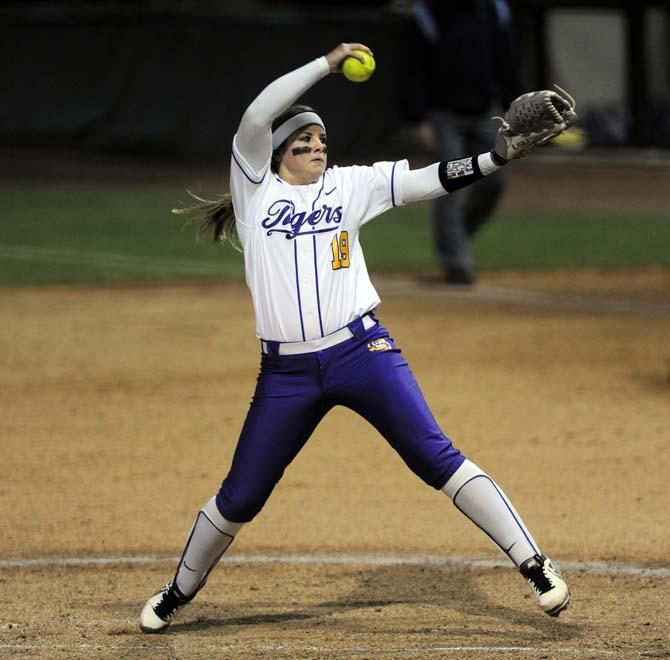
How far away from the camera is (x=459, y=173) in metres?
5.10

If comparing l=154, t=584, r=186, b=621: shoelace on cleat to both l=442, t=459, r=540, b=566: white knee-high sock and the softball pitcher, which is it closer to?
the softball pitcher

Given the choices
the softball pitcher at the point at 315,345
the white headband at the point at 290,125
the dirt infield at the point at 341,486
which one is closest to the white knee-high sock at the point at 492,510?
the softball pitcher at the point at 315,345

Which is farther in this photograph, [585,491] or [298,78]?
[585,491]

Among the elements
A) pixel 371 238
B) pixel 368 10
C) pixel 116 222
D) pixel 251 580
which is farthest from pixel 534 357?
pixel 368 10

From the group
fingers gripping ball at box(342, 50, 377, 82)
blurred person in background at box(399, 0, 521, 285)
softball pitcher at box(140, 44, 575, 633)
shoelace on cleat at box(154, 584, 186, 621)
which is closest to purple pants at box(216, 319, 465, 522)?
softball pitcher at box(140, 44, 575, 633)

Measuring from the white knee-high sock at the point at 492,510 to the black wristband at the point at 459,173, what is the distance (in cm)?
98

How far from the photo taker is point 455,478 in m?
4.93

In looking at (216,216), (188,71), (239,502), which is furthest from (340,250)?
(188,71)

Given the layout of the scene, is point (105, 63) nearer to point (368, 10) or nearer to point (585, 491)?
point (368, 10)

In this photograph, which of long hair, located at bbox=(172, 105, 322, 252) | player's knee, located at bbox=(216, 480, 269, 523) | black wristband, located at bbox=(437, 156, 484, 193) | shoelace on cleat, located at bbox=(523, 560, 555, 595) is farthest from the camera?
long hair, located at bbox=(172, 105, 322, 252)

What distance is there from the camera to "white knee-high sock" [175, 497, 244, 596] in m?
5.07

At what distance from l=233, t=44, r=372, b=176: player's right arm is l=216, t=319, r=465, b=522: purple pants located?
65cm

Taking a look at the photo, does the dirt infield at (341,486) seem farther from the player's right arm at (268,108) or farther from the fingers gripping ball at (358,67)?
the fingers gripping ball at (358,67)

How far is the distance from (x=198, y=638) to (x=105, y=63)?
22384 millimetres
